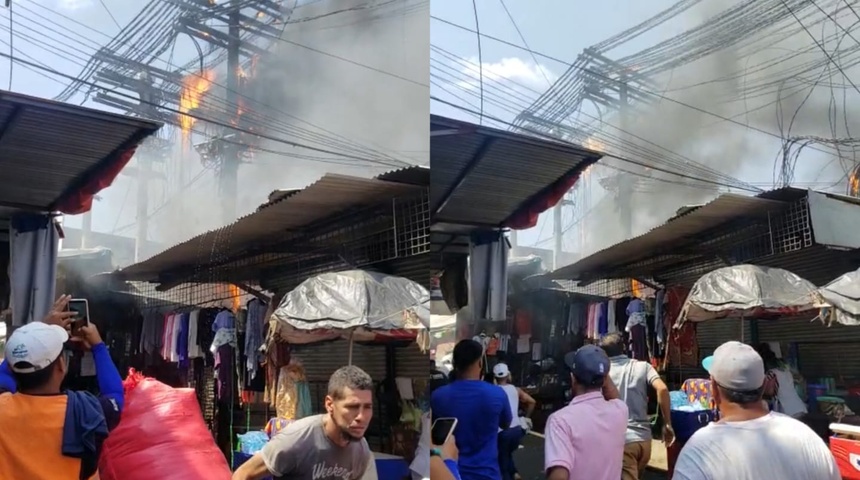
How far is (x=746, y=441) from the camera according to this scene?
1773 mm

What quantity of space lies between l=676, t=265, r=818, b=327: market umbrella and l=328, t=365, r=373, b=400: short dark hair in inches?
32.8

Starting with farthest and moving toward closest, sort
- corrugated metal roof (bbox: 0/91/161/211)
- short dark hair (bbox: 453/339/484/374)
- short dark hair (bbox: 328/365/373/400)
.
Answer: short dark hair (bbox: 328/365/373/400) < short dark hair (bbox: 453/339/484/374) < corrugated metal roof (bbox: 0/91/161/211)

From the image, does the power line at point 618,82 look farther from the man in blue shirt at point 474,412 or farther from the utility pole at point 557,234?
the man in blue shirt at point 474,412

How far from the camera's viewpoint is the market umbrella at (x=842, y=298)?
1.86 m

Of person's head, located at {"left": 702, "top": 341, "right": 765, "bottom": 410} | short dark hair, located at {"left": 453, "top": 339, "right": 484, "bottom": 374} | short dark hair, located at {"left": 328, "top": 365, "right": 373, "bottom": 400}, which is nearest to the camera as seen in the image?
short dark hair, located at {"left": 453, "top": 339, "right": 484, "bottom": 374}

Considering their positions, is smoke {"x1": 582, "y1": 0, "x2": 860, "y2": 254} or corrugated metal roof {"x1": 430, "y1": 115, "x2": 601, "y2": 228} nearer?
corrugated metal roof {"x1": 430, "y1": 115, "x2": 601, "y2": 228}

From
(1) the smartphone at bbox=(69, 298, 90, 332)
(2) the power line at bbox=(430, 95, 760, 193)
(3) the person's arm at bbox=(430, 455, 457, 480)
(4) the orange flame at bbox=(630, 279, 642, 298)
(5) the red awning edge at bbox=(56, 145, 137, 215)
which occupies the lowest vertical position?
(3) the person's arm at bbox=(430, 455, 457, 480)

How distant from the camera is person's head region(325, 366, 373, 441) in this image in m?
1.68

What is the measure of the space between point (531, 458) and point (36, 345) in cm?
119

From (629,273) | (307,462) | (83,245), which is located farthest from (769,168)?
(83,245)

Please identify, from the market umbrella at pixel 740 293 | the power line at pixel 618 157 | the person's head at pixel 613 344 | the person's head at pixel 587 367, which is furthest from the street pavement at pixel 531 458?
the power line at pixel 618 157

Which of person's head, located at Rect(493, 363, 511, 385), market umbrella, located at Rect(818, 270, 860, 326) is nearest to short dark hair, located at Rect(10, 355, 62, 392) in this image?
person's head, located at Rect(493, 363, 511, 385)

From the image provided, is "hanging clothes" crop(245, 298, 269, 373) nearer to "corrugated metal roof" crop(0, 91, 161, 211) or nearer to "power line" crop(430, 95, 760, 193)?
"corrugated metal roof" crop(0, 91, 161, 211)

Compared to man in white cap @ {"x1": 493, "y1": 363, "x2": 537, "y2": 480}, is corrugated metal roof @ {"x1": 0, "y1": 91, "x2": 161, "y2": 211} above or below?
above
